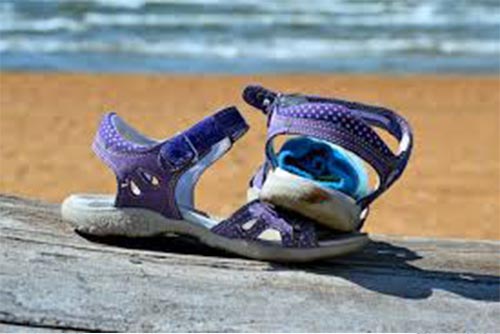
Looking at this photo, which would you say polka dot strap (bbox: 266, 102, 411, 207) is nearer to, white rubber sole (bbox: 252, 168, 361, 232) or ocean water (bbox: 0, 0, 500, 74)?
white rubber sole (bbox: 252, 168, 361, 232)

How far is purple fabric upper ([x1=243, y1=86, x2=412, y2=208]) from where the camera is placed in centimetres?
216

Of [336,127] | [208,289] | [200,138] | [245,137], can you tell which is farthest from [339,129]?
[245,137]

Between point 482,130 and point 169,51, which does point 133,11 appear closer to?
point 169,51

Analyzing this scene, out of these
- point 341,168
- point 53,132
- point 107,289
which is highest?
point 341,168

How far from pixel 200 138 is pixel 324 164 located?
0.22 metres

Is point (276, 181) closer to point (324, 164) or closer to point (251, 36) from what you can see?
point (324, 164)

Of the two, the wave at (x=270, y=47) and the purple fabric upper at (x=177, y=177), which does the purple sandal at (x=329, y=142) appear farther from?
the wave at (x=270, y=47)

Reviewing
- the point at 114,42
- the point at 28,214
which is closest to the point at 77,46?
the point at 114,42

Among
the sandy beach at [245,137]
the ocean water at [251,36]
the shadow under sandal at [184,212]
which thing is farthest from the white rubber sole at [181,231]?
the ocean water at [251,36]

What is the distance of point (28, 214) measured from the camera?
2.37 meters

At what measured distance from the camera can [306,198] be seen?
212 cm

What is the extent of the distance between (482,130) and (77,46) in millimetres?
4999

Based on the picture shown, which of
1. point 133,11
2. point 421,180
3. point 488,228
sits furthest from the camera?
point 133,11

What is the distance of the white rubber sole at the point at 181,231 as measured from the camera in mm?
2170
